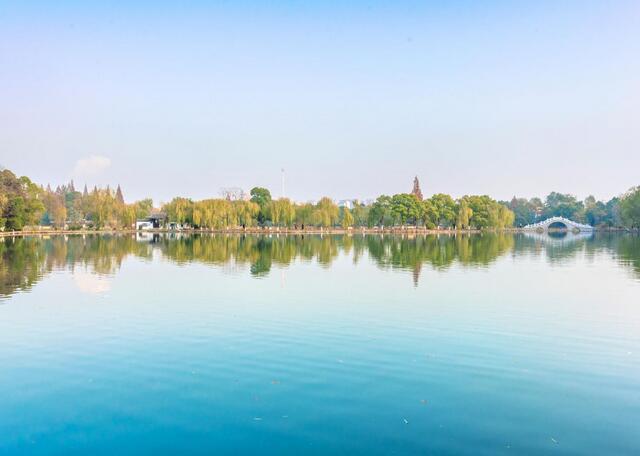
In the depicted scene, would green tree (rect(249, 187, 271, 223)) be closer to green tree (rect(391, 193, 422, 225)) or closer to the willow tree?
the willow tree

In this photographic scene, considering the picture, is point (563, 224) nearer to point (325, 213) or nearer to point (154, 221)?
point (325, 213)

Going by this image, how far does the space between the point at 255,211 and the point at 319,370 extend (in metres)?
105

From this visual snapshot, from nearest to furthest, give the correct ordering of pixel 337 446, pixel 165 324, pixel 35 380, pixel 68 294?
pixel 337 446, pixel 35 380, pixel 165 324, pixel 68 294

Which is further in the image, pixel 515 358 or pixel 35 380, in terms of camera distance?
pixel 515 358

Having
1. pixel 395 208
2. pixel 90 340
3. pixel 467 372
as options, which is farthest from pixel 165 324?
pixel 395 208

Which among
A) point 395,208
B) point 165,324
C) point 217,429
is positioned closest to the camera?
point 217,429

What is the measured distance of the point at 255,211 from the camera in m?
116

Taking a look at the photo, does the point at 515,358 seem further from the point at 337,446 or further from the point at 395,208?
the point at 395,208

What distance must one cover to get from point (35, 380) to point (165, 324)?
599 cm

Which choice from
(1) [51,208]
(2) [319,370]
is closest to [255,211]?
(1) [51,208]

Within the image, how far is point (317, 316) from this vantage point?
61.0 feet

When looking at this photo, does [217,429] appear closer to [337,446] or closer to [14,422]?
[337,446]

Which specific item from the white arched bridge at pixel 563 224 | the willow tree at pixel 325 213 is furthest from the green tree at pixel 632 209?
the willow tree at pixel 325 213

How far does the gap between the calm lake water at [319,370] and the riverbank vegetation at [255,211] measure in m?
81.1
